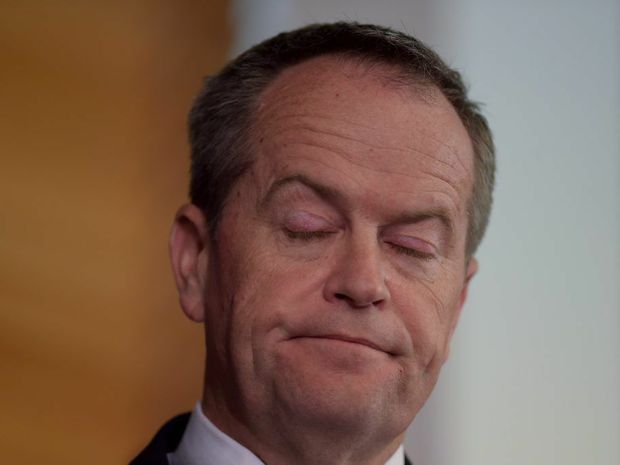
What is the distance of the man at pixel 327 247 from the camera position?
5.95 feet

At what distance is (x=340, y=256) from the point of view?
1.85 metres

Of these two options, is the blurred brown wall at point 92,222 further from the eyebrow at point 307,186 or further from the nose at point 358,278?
the nose at point 358,278

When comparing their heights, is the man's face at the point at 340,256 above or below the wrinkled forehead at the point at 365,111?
below

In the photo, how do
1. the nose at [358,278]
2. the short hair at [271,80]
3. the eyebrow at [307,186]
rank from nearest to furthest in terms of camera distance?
the nose at [358,278] < the eyebrow at [307,186] < the short hair at [271,80]

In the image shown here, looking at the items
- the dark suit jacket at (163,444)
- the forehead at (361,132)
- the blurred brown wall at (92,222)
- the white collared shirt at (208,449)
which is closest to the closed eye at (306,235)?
the forehead at (361,132)

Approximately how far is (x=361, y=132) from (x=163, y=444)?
82cm

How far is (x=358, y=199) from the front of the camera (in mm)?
1874

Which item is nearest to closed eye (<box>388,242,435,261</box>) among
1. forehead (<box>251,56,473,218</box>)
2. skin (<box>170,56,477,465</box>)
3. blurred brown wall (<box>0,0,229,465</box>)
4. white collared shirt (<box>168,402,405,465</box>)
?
skin (<box>170,56,477,465</box>)

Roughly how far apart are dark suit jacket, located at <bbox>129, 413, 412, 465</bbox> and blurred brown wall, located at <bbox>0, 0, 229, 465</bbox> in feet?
2.78

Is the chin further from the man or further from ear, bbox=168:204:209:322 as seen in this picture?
ear, bbox=168:204:209:322

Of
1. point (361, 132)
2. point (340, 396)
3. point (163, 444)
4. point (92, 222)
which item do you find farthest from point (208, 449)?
point (92, 222)

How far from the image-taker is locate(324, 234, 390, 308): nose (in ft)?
5.84

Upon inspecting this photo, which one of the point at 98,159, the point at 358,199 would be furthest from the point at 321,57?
the point at 98,159

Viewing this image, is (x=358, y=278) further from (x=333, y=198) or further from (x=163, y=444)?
(x=163, y=444)
